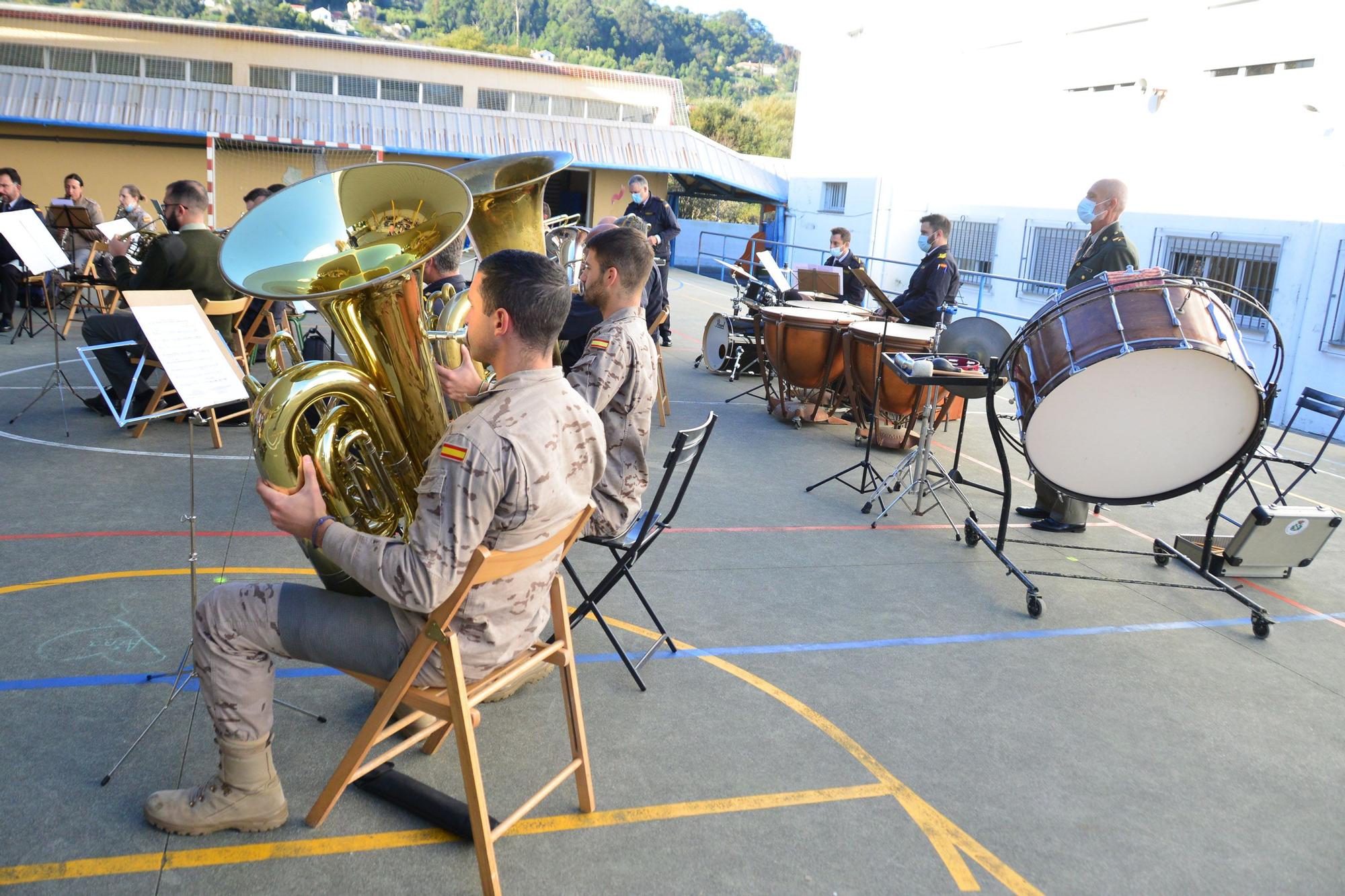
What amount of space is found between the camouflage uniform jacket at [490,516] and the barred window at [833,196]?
19.8m

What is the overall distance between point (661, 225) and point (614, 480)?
7.85 meters

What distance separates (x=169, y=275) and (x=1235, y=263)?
11.9 m

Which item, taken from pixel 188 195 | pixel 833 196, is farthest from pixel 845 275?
pixel 833 196

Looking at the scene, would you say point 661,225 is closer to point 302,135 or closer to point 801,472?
point 801,472

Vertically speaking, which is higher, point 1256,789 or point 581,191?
point 581,191

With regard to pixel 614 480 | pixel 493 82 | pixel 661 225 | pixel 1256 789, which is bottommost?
pixel 1256 789

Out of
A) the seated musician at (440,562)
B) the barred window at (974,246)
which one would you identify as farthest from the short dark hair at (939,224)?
the barred window at (974,246)

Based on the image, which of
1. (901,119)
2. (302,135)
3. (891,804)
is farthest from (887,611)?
(302,135)

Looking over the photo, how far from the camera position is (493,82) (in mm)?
22578

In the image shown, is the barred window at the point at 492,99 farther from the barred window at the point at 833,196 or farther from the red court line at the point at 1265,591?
the red court line at the point at 1265,591

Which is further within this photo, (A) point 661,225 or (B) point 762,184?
(B) point 762,184

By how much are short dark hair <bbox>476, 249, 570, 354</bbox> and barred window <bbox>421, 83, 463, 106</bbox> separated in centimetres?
2157

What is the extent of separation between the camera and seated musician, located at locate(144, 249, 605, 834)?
86.9 inches

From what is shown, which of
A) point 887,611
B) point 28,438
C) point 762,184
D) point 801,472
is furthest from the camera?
point 762,184
